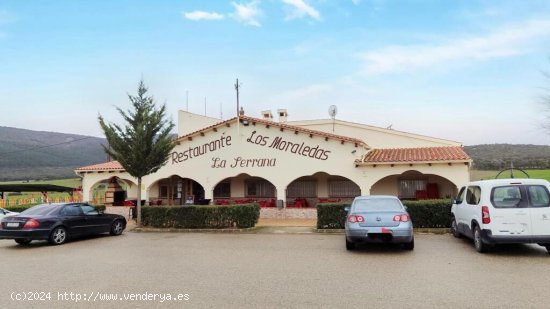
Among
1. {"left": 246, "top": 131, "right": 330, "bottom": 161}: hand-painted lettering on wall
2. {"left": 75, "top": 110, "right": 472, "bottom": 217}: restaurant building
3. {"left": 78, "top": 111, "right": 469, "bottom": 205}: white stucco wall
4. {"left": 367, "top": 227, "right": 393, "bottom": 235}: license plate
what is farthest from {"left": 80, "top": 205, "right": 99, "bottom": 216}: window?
{"left": 367, "top": 227, "right": 393, "bottom": 235}: license plate

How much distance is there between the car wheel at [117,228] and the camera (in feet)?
47.8

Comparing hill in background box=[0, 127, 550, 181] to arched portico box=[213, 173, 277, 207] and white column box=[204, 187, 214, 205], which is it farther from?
arched portico box=[213, 173, 277, 207]

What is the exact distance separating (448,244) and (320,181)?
460 inches

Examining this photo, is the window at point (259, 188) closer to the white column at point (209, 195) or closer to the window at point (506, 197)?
the white column at point (209, 195)

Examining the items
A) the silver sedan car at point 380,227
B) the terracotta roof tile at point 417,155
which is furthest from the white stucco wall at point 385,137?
the silver sedan car at point 380,227

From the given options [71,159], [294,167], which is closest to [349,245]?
[294,167]

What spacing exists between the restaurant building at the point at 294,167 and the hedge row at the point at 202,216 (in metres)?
4.85

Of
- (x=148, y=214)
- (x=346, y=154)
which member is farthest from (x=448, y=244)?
(x=148, y=214)

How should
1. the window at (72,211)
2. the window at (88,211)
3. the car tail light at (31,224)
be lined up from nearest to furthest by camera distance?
the car tail light at (31,224), the window at (72,211), the window at (88,211)

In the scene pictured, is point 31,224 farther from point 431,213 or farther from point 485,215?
point 431,213

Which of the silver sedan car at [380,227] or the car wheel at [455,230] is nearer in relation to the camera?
the silver sedan car at [380,227]

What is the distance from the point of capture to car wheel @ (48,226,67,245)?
12254 mm

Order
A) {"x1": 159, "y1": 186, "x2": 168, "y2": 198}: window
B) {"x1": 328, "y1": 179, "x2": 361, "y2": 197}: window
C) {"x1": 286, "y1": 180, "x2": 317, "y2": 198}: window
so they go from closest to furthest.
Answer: {"x1": 328, "y1": 179, "x2": 361, "y2": 197}: window → {"x1": 286, "y1": 180, "x2": 317, "y2": 198}: window → {"x1": 159, "y1": 186, "x2": 168, "y2": 198}: window

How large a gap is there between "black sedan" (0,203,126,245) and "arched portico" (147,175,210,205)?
9970 millimetres
